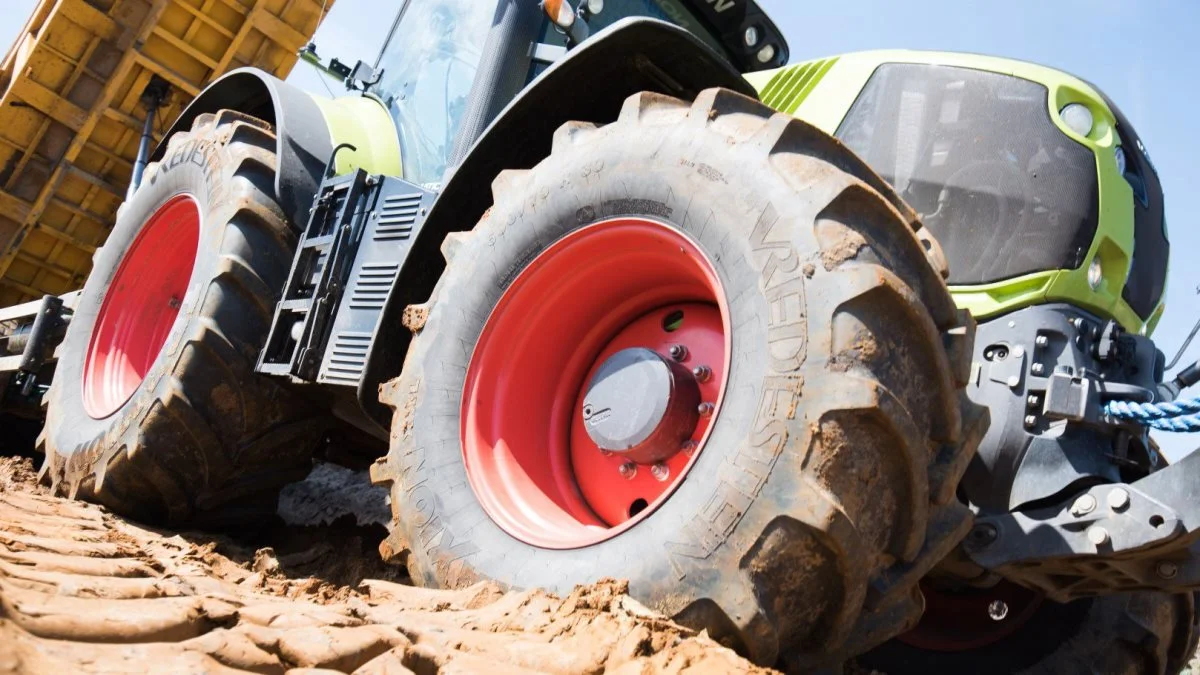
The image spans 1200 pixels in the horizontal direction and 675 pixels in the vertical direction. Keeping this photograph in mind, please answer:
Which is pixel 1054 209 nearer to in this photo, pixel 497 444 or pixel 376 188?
pixel 497 444

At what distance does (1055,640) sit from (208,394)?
9.06 ft

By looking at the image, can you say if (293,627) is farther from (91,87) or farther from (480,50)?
(91,87)

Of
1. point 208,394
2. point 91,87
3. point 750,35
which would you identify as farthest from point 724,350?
point 91,87

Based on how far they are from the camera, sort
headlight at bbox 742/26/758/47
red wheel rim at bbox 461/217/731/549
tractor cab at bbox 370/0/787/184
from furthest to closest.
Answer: headlight at bbox 742/26/758/47, tractor cab at bbox 370/0/787/184, red wheel rim at bbox 461/217/731/549

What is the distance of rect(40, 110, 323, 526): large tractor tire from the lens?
339 centimetres

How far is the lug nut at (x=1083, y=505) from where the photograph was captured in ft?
7.02

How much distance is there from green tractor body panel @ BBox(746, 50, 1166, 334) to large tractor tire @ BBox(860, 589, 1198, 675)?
0.79 meters

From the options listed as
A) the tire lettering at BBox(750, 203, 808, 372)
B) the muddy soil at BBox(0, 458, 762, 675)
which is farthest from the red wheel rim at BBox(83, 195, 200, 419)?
the tire lettering at BBox(750, 203, 808, 372)

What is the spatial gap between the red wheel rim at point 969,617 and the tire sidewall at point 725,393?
131 centimetres

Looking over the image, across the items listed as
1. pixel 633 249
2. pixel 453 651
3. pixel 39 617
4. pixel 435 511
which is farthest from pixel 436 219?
pixel 39 617

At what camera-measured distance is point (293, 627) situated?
5.16 ft

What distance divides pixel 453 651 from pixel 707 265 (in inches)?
38.2

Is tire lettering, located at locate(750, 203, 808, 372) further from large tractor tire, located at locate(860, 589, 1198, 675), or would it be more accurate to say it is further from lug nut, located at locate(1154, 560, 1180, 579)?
large tractor tire, located at locate(860, 589, 1198, 675)

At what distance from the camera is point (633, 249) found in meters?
2.41
